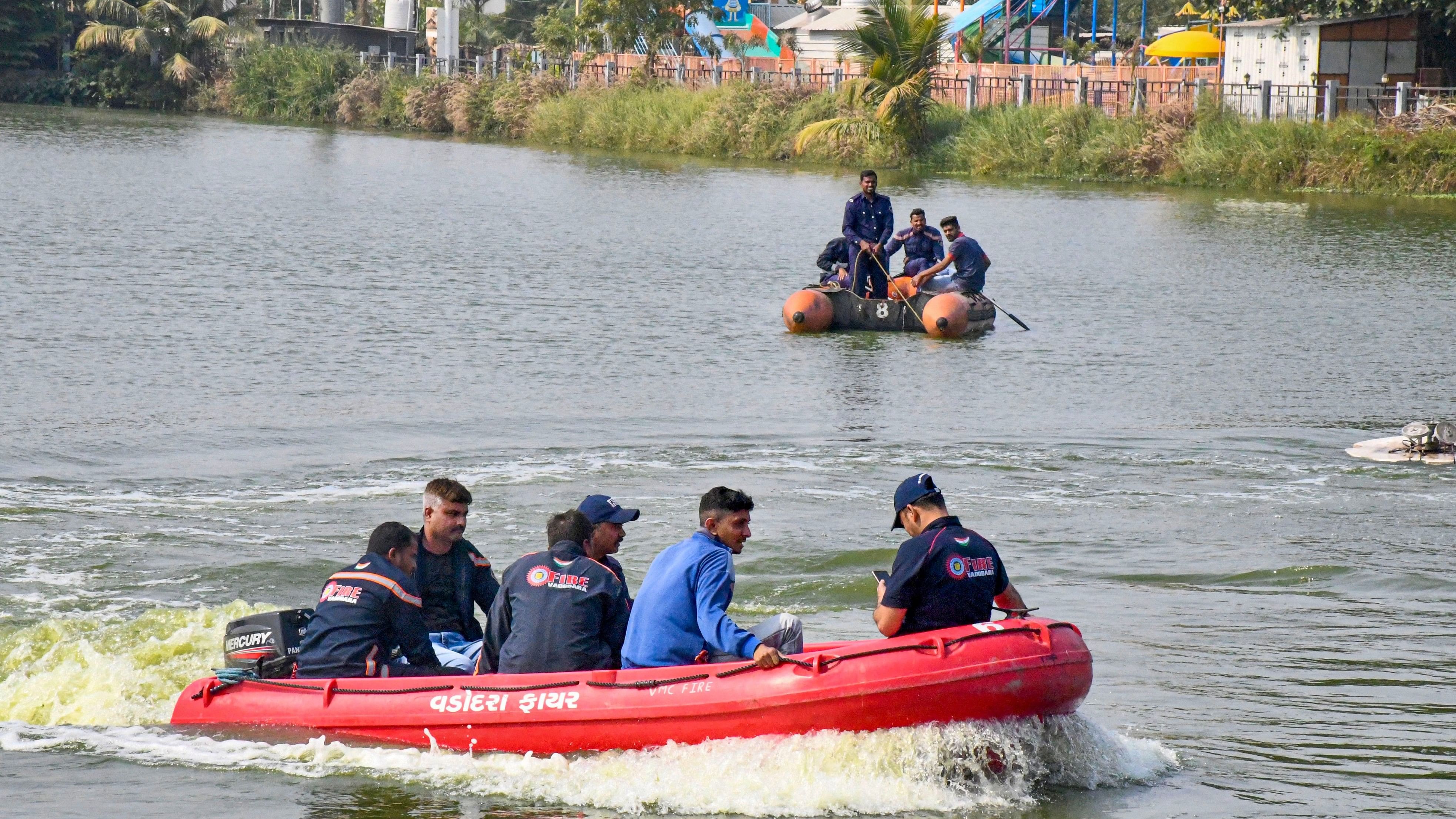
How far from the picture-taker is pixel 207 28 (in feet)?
215

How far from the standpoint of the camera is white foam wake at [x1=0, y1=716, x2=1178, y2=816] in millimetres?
7230

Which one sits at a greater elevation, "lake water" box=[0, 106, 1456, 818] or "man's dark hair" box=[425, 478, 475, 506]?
"man's dark hair" box=[425, 478, 475, 506]

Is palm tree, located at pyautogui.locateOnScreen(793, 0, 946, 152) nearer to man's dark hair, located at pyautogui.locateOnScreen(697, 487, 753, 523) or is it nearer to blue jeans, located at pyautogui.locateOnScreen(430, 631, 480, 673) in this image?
blue jeans, located at pyautogui.locateOnScreen(430, 631, 480, 673)

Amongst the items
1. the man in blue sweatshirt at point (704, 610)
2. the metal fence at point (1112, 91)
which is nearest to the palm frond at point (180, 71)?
the metal fence at point (1112, 91)

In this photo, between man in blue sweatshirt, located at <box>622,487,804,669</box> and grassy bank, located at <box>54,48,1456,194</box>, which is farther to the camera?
Result: grassy bank, located at <box>54,48,1456,194</box>

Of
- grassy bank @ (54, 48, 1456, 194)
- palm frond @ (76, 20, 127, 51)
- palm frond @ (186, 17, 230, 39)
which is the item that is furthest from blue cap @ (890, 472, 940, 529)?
palm frond @ (76, 20, 127, 51)

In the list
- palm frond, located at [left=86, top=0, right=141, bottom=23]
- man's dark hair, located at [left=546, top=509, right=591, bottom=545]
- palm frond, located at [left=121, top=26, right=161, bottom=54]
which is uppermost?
palm frond, located at [left=86, top=0, right=141, bottom=23]

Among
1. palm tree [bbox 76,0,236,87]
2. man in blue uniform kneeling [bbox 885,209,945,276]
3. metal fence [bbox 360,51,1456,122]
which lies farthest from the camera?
palm tree [bbox 76,0,236,87]

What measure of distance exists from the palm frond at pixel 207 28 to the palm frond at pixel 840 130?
30.1 meters

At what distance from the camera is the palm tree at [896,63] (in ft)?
139

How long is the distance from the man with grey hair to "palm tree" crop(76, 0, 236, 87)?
201 ft

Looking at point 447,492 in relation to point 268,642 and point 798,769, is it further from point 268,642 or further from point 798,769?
point 798,769

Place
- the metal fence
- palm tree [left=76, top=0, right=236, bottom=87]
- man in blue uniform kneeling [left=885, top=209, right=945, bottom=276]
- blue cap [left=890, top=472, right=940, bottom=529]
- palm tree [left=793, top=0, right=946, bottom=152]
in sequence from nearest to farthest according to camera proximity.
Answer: blue cap [left=890, top=472, right=940, bottom=529] < man in blue uniform kneeling [left=885, top=209, right=945, bottom=276] < the metal fence < palm tree [left=793, top=0, right=946, bottom=152] < palm tree [left=76, top=0, right=236, bottom=87]

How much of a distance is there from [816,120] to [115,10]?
32672 mm
